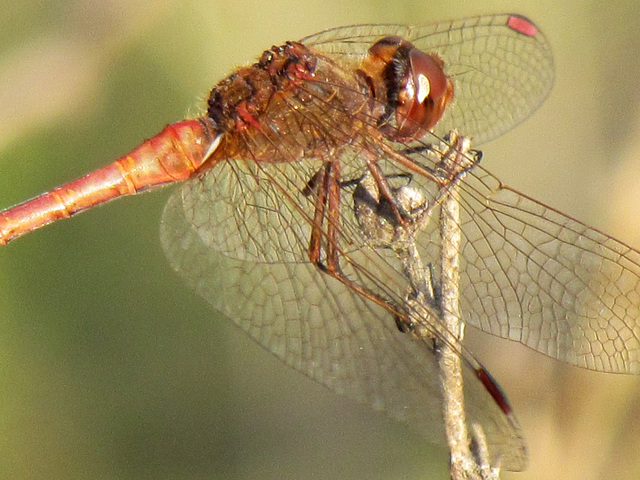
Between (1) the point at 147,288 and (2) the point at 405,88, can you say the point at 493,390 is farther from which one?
(1) the point at 147,288

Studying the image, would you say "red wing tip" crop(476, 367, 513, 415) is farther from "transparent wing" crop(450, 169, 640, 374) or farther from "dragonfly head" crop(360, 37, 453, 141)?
"dragonfly head" crop(360, 37, 453, 141)

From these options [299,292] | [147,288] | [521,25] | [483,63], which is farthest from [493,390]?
[147,288]

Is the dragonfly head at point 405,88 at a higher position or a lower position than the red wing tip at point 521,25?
lower

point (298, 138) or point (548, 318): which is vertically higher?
point (298, 138)

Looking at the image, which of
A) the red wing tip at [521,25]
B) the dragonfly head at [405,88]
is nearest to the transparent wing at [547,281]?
the dragonfly head at [405,88]

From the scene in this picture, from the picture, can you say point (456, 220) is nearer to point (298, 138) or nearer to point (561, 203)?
point (298, 138)

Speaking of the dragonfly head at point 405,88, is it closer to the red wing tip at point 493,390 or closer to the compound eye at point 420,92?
the compound eye at point 420,92

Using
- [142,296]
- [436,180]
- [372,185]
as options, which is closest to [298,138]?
[372,185]
